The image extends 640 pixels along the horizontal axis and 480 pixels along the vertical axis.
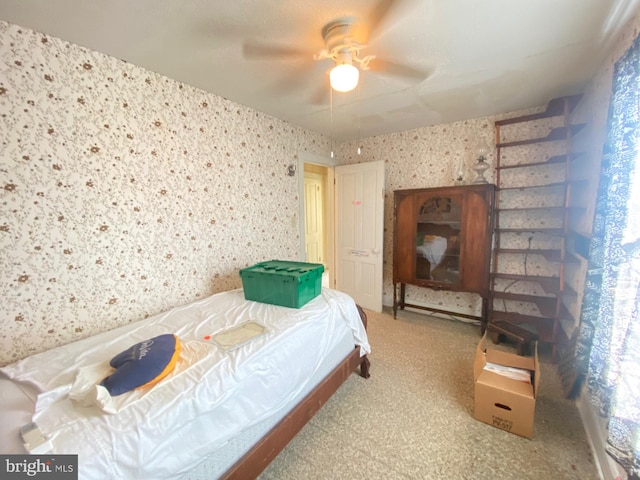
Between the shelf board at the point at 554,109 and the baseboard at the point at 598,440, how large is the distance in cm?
234

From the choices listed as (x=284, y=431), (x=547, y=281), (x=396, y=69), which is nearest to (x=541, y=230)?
(x=547, y=281)

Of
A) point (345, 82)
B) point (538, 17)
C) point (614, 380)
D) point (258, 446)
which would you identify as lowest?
point (258, 446)

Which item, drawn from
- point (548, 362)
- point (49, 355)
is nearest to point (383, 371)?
point (548, 362)

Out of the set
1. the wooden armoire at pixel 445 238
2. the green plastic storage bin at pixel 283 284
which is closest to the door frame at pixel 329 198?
the wooden armoire at pixel 445 238

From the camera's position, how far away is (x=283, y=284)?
1831mm

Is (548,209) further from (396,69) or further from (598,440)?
(396,69)

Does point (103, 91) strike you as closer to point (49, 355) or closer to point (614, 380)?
point (49, 355)

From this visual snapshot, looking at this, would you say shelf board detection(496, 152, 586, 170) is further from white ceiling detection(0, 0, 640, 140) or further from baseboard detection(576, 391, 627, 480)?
baseboard detection(576, 391, 627, 480)

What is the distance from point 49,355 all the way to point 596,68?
3.89 m

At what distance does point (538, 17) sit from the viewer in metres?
1.32

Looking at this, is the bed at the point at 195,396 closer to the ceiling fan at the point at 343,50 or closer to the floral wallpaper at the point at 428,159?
the ceiling fan at the point at 343,50

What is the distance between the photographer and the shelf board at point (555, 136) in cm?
222

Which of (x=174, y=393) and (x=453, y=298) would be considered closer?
(x=174, y=393)

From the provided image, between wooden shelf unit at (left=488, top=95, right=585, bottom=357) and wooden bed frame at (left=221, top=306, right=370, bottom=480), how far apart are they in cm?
192
